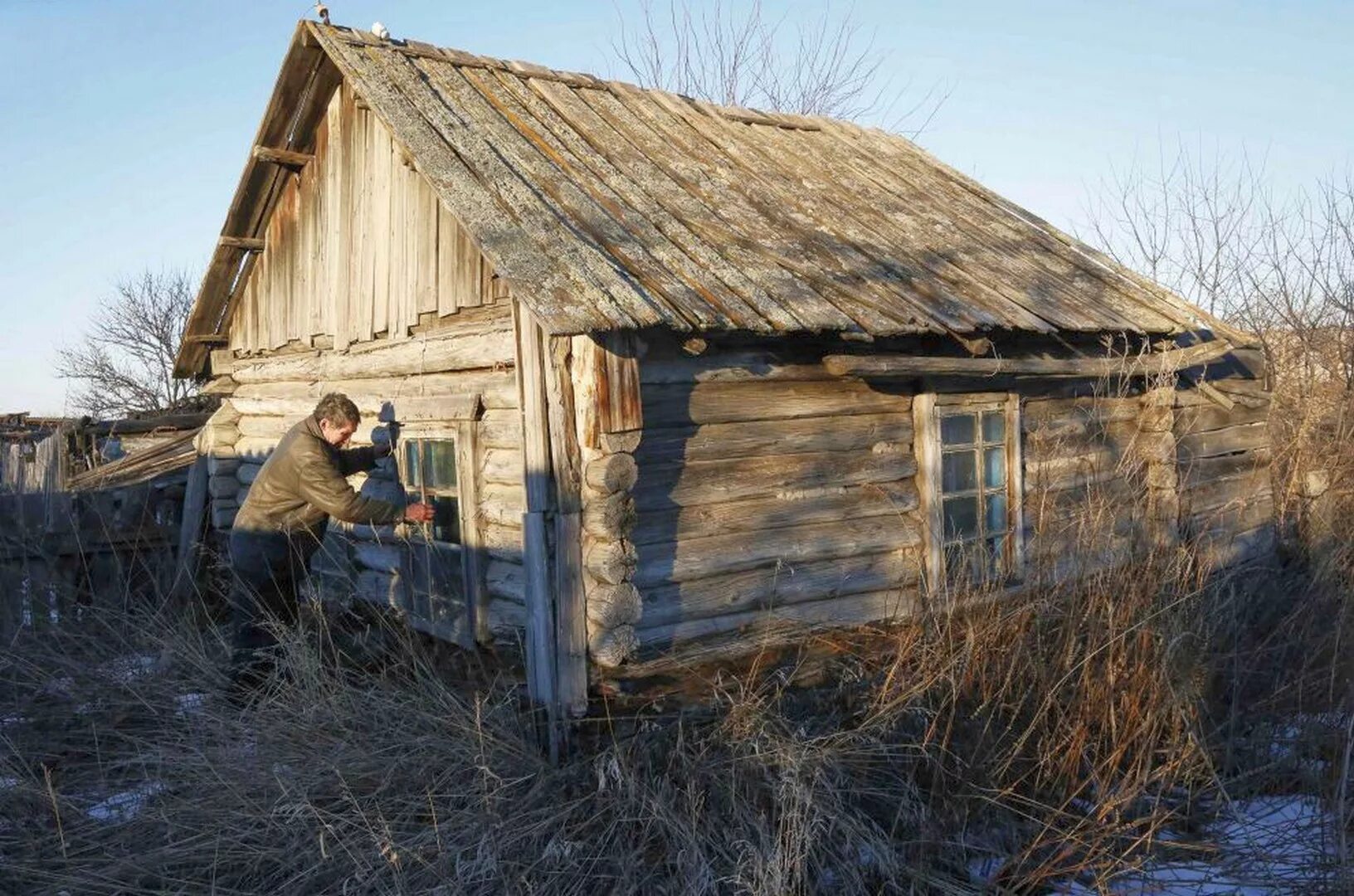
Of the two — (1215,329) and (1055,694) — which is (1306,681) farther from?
(1215,329)

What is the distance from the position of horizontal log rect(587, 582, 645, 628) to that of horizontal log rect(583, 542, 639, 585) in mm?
41

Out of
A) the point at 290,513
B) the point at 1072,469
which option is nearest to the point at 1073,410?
the point at 1072,469

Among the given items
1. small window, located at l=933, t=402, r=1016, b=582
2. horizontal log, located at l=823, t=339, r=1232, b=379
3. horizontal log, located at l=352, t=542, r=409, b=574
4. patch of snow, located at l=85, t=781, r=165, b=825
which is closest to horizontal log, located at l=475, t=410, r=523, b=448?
horizontal log, located at l=352, t=542, r=409, b=574

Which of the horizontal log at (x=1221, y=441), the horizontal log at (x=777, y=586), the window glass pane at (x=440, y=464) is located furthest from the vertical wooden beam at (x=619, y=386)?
the horizontal log at (x=1221, y=441)

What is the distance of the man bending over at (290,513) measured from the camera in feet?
21.5

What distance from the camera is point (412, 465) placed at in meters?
7.16

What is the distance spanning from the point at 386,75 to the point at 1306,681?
6.02 m

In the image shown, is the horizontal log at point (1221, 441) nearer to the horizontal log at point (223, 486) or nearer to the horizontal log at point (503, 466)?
the horizontal log at point (503, 466)

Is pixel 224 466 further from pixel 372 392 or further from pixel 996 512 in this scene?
pixel 996 512

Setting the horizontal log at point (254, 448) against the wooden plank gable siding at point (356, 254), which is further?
the horizontal log at point (254, 448)

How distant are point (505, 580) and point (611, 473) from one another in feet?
3.99

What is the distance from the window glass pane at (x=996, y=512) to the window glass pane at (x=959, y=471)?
0.77ft

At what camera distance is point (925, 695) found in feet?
16.3

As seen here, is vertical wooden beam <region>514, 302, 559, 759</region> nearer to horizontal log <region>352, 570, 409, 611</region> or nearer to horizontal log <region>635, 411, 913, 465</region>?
horizontal log <region>635, 411, 913, 465</region>
